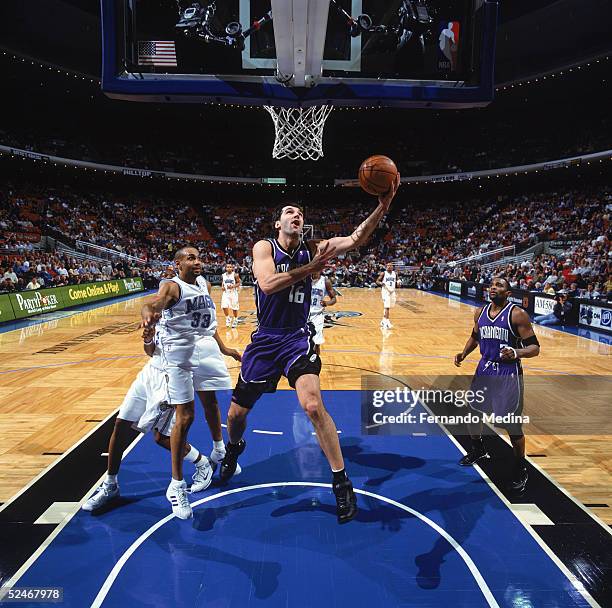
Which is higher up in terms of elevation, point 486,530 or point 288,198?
point 288,198

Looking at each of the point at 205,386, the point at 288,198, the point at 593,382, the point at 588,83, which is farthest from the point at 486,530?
the point at 288,198

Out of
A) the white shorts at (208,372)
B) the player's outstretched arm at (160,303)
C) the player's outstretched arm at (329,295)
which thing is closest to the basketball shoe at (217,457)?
the white shorts at (208,372)

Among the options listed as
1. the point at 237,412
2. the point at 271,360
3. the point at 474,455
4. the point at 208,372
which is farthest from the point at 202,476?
the point at 474,455

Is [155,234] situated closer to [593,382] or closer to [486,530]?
[593,382]

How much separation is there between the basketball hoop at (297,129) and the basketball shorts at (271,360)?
209 inches

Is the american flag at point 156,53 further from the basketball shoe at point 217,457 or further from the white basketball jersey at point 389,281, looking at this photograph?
the white basketball jersey at point 389,281

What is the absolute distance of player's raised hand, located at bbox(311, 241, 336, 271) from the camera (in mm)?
3088

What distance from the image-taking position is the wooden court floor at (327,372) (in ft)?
14.8

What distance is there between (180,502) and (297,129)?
21.4ft

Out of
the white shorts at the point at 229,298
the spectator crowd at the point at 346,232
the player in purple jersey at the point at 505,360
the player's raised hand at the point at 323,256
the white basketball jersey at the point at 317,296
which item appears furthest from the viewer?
the spectator crowd at the point at 346,232

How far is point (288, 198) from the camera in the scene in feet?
118

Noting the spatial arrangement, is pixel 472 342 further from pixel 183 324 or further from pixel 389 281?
pixel 389 281

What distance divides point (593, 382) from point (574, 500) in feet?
14.5

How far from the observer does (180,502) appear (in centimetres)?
339
